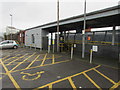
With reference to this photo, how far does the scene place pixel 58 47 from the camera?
1112 cm

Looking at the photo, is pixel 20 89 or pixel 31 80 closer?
pixel 20 89

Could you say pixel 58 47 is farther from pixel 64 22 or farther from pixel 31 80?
pixel 31 80

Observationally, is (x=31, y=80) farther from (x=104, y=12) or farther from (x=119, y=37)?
(x=119, y=37)

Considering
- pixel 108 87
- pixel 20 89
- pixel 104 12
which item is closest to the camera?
pixel 20 89

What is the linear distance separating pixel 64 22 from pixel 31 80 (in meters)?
8.49

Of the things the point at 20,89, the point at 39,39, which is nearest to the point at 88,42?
the point at 39,39

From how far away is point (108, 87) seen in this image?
10.0 ft

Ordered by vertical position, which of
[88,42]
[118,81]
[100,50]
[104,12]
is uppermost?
[104,12]

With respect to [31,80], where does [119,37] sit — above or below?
above

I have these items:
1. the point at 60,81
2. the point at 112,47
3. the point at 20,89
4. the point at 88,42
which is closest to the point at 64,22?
the point at 88,42

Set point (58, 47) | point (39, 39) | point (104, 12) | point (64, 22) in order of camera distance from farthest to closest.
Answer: point (39, 39) < point (58, 47) < point (64, 22) < point (104, 12)

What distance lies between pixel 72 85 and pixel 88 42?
27.5 feet

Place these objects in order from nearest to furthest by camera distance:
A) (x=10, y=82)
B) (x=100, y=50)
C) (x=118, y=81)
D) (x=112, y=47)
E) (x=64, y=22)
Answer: (x=10, y=82) < (x=118, y=81) < (x=112, y=47) < (x=100, y=50) < (x=64, y=22)

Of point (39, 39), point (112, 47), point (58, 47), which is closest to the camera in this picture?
point (112, 47)
